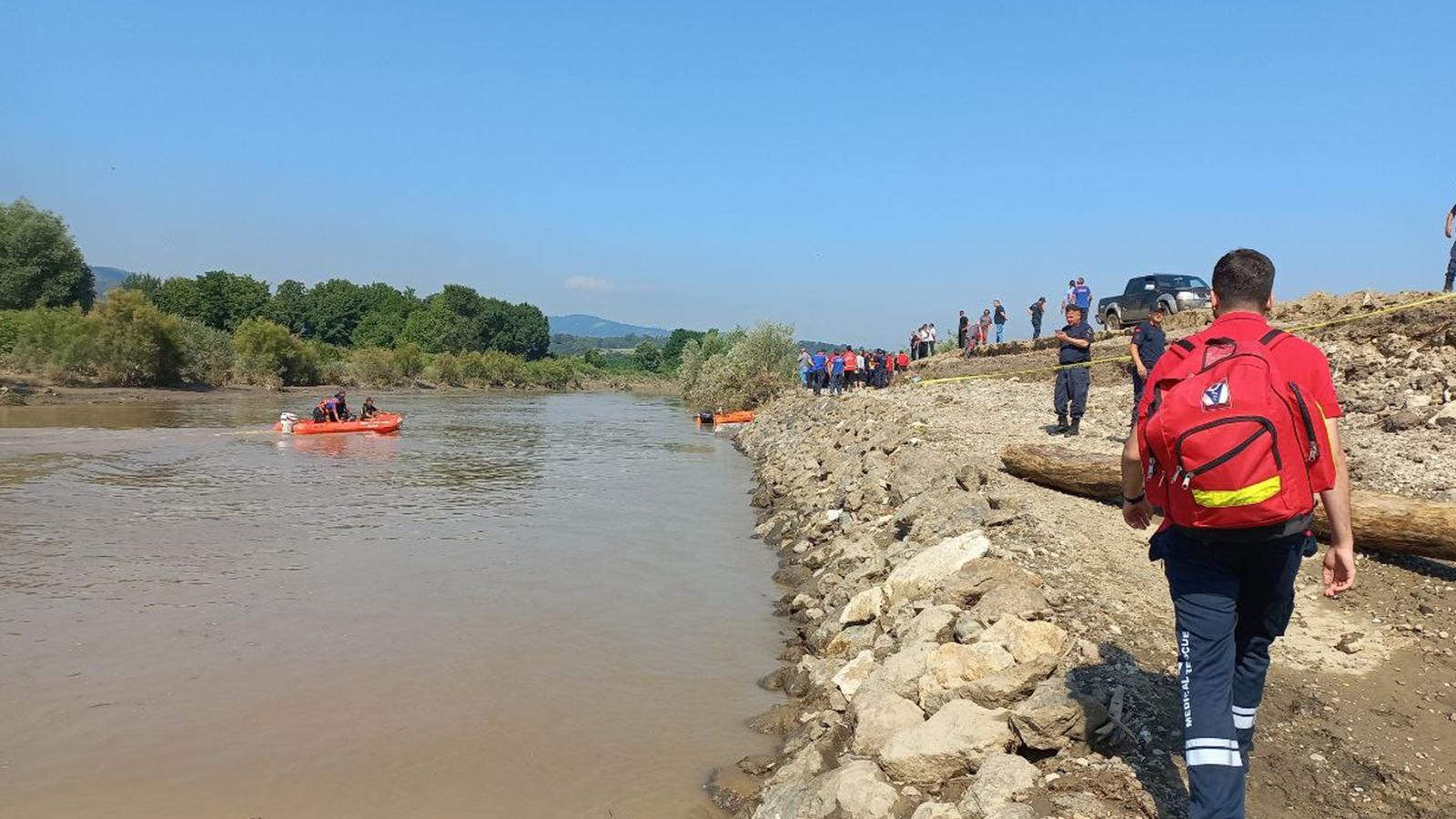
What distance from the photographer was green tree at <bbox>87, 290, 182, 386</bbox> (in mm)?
44656

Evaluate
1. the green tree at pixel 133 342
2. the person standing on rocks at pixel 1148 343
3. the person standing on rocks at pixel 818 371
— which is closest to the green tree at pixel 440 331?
the green tree at pixel 133 342

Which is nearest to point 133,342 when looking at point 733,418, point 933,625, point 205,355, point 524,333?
point 205,355

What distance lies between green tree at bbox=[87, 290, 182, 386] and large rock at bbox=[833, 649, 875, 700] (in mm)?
51000

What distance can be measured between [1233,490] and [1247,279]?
37.0 inches

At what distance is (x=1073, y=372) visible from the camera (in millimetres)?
11820

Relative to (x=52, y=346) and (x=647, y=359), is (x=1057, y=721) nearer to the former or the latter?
(x=52, y=346)

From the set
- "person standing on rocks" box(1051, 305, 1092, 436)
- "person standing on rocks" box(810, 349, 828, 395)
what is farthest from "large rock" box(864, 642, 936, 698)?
"person standing on rocks" box(810, 349, 828, 395)

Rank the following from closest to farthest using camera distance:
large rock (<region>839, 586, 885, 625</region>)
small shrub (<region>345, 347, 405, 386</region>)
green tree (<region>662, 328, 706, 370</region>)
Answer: large rock (<region>839, 586, 885, 625</region>) → small shrub (<region>345, 347, 405, 386</region>) → green tree (<region>662, 328, 706, 370</region>)

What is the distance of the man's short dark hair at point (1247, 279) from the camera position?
317cm

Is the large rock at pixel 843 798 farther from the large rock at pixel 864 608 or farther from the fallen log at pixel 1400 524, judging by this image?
the large rock at pixel 864 608

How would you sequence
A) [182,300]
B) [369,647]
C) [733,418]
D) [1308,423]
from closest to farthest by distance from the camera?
[1308,423]
[369,647]
[733,418]
[182,300]

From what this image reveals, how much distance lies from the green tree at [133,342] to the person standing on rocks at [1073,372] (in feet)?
164

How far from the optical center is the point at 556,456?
26.4 metres

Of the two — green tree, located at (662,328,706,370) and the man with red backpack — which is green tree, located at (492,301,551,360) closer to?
green tree, located at (662,328,706,370)
